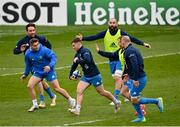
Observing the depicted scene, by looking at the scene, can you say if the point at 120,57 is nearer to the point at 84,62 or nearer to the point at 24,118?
the point at 84,62

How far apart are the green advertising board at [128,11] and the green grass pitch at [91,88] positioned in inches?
17.0

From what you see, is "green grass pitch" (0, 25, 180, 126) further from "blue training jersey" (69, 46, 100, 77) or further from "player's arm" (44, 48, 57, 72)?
"player's arm" (44, 48, 57, 72)

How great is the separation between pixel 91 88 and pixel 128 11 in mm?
16281

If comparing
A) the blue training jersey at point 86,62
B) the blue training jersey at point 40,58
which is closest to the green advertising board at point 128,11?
the blue training jersey at point 40,58

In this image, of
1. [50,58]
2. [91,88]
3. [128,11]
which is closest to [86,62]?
Result: [50,58]

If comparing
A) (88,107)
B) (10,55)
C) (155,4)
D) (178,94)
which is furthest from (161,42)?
(88,107)

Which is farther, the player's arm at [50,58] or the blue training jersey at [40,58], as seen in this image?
the blue training jersey at [40,58]

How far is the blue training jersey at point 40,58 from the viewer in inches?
874

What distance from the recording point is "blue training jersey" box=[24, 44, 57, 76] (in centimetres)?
2220

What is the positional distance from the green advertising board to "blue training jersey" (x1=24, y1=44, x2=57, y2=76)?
20.5 metres

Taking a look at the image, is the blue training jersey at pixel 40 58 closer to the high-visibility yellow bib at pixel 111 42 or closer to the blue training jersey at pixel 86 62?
the blue training jersey at pixel 86 62

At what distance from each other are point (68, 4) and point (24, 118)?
22.6 m

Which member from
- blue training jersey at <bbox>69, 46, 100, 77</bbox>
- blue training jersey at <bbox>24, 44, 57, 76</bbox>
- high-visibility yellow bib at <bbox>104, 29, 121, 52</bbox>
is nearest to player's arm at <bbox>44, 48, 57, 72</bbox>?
blue training jersey at <bbox>24, 44, 57, 76</bbox>

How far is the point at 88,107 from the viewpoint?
902 inches
